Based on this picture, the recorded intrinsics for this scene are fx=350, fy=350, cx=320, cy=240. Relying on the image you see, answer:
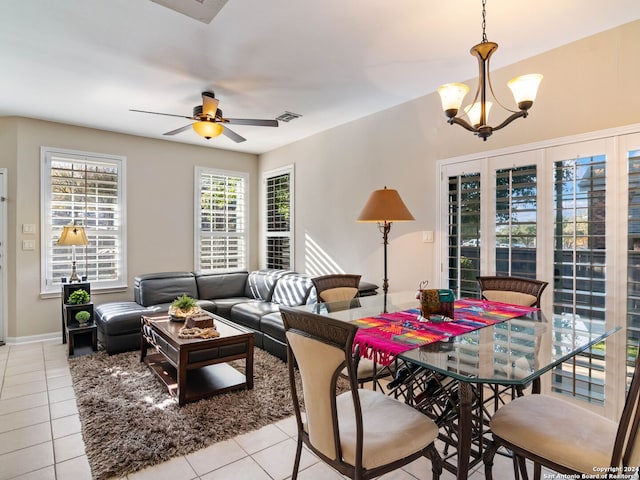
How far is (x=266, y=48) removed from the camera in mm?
2662

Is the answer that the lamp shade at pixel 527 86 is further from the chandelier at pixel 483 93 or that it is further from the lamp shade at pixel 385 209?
the lamp shade at pixel 385 209

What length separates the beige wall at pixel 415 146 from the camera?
7.92 feet

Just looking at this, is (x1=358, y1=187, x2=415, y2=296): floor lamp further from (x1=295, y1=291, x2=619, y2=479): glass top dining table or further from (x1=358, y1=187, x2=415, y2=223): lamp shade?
(x1=295, y1=291, x2=619, y2=479): glass top dining table

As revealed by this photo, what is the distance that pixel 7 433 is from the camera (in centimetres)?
234

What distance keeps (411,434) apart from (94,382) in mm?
2916

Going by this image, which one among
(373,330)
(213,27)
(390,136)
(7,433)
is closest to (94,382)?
(7,433)

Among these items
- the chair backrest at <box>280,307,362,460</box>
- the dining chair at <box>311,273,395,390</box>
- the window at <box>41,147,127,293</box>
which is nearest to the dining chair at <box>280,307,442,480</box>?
the chair backrest at <box>280,307,362,460</box>

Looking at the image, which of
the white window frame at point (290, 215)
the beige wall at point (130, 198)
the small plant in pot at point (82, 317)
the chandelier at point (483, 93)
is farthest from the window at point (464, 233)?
the small plant in pot at point (82, 317)

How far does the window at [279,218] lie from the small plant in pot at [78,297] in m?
2.67

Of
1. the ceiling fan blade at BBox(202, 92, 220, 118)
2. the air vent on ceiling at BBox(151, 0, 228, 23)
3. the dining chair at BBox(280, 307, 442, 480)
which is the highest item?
the air vent on ceiling at BBox(151, 0, 228, 23)

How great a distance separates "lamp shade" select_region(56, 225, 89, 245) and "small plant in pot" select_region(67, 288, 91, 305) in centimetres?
57

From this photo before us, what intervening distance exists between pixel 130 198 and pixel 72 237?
1.15 meters

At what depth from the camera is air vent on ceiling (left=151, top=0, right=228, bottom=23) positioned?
6.82 ft

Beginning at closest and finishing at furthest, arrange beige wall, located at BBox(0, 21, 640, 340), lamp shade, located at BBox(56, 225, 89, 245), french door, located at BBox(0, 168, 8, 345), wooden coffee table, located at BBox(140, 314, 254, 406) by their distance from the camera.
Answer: beige wall, located at BBox(0, 21, 640, 340), wooden coffee table, located at BBox(140, 314, 254, 406), lamp shade, located at BBox(56, 225, 89, 245), french door, located at BBox(0, 168, 8, 345)
